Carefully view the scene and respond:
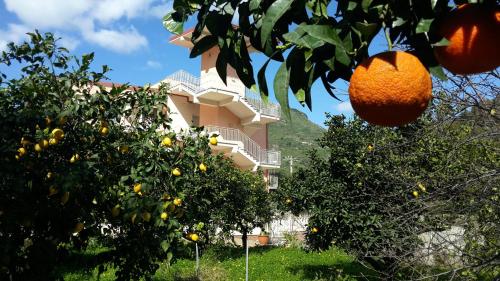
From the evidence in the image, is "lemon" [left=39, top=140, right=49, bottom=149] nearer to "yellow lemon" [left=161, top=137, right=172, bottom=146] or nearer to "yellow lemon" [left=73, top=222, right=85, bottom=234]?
"yellow lemon" [left=73, top=222, right=85, bottom=234]

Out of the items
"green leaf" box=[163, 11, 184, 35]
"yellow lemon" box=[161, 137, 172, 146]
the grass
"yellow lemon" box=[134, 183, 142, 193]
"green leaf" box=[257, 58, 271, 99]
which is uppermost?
"yellow lemon" box=[161, 137, 172, 146]

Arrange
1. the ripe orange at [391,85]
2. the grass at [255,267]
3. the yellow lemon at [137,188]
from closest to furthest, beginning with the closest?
the ripe orange at [391,85] < the yellow lemon at [137,188] < the grass at [255,267]

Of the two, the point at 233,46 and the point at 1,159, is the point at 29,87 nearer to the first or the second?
the point at 1,159

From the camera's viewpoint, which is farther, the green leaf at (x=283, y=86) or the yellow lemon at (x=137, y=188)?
the yellow lemon at (x=137, y=188)

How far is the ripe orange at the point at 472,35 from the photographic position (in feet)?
2.96

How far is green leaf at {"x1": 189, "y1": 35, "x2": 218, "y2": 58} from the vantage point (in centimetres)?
126

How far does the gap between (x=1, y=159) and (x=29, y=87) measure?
3.12ft

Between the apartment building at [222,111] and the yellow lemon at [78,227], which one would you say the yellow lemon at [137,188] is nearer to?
the yellow lemon at [78,227]

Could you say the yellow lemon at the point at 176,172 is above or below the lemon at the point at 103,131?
below

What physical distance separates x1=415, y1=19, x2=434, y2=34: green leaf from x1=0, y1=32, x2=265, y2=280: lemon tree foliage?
10.9ft

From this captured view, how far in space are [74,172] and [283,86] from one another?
3.25 meters

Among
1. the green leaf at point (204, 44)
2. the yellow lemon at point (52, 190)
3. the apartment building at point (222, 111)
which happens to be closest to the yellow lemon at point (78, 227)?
the yellow lemon at point (52, 190)

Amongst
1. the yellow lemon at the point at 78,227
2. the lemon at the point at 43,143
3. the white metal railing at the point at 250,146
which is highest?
the white metal railing at the point at 250,146

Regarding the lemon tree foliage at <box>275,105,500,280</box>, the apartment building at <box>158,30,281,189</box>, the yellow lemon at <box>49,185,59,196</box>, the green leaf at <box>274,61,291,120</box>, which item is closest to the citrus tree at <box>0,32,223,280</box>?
the yellow lemon at <box>49,185,59,196</box>
